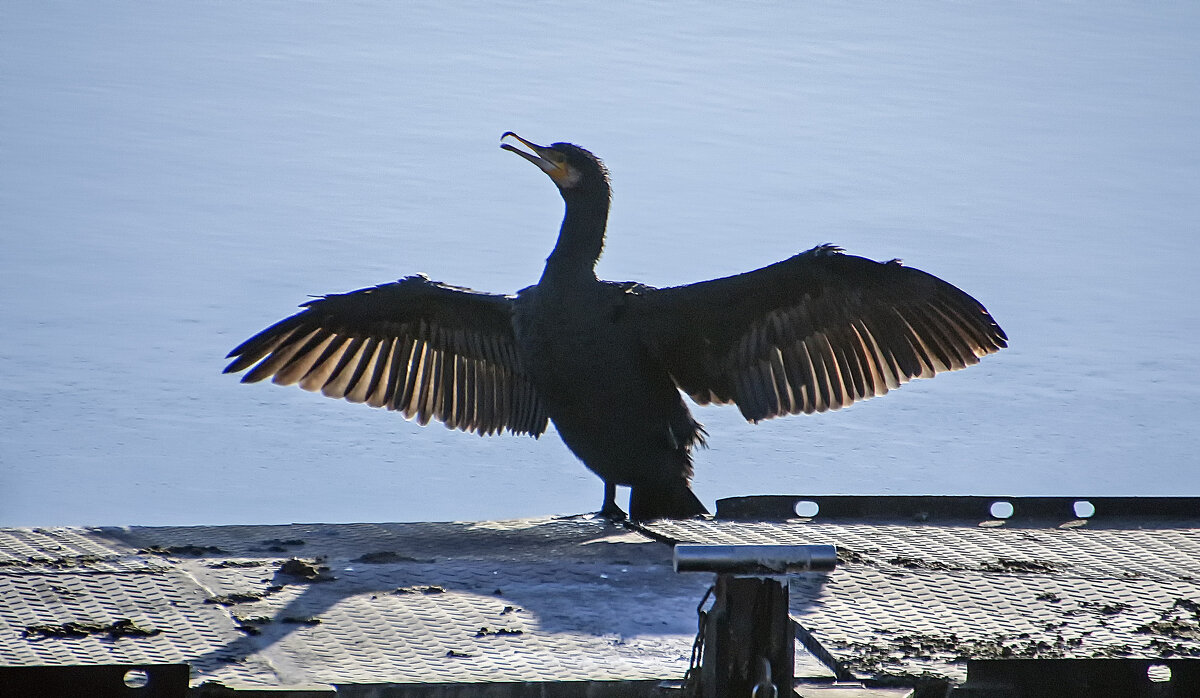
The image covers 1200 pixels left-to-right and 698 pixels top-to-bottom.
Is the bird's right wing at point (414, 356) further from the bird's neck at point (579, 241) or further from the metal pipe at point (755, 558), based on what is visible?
the metal pipe at point (755, 558)

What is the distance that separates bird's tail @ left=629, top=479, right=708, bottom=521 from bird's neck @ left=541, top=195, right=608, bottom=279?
0.63m

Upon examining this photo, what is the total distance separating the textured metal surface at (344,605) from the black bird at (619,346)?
0.69 meters

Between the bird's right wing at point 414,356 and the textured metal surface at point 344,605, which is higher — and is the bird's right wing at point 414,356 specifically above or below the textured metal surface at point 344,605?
above

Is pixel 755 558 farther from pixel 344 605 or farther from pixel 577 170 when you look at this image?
pixel 577 170

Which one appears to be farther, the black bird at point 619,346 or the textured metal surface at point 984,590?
the black bird at point 619,346

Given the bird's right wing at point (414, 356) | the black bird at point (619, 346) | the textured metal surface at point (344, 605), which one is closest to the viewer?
the textured metal surface at point (344, 605)

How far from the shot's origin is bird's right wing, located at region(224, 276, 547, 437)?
5.02m

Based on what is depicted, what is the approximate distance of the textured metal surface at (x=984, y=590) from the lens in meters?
3.17

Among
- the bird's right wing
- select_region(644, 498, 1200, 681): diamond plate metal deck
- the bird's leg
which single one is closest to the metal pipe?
select_region(644, 498, 1200, 681): diamond plate metal deck

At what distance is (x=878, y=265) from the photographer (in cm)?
481

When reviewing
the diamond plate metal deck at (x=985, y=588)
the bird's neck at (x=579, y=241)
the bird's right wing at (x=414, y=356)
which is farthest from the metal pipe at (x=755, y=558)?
the bird's right wing at (x=414, y=356)

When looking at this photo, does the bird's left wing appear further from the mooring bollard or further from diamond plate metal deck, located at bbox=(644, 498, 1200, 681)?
the mooring bollard

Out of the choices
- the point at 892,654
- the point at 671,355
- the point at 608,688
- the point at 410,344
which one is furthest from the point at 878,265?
the point at 608,688

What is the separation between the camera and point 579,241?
192 inches
